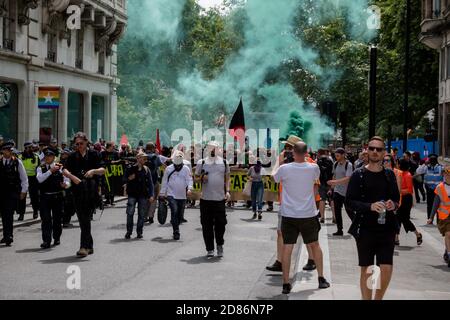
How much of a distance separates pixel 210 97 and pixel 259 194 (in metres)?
43.0

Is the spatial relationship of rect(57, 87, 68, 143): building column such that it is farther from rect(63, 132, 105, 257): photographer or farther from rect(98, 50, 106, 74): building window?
rect(63, 132, 105, 257): photographer

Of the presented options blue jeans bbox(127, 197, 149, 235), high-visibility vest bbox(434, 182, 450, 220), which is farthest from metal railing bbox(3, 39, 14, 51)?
high-visibility vest bbox(434, 182, 450, 220)

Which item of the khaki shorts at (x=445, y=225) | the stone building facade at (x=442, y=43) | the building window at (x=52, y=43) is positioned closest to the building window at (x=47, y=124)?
the building window at (x=52, y=43)

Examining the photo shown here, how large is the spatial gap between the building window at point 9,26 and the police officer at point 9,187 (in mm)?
14609

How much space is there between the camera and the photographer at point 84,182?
11477 mm

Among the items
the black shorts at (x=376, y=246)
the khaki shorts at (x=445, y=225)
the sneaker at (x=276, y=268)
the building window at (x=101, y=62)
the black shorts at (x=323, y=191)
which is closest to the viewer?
the black shorts at (x=376, y=246)

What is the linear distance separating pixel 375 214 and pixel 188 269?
3.80m

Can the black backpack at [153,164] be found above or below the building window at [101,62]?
below

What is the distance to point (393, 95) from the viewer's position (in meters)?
43.3

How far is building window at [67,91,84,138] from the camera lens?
34062 millimetres

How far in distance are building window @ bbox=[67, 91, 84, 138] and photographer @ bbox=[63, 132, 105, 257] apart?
894 inches

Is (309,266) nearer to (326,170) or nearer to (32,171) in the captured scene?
(326,170)

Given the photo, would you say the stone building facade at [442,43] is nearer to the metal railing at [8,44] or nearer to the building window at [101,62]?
the building window at [101,62]

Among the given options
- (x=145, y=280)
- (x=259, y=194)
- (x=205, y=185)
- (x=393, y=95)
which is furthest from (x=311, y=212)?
(x=393, y=95)
